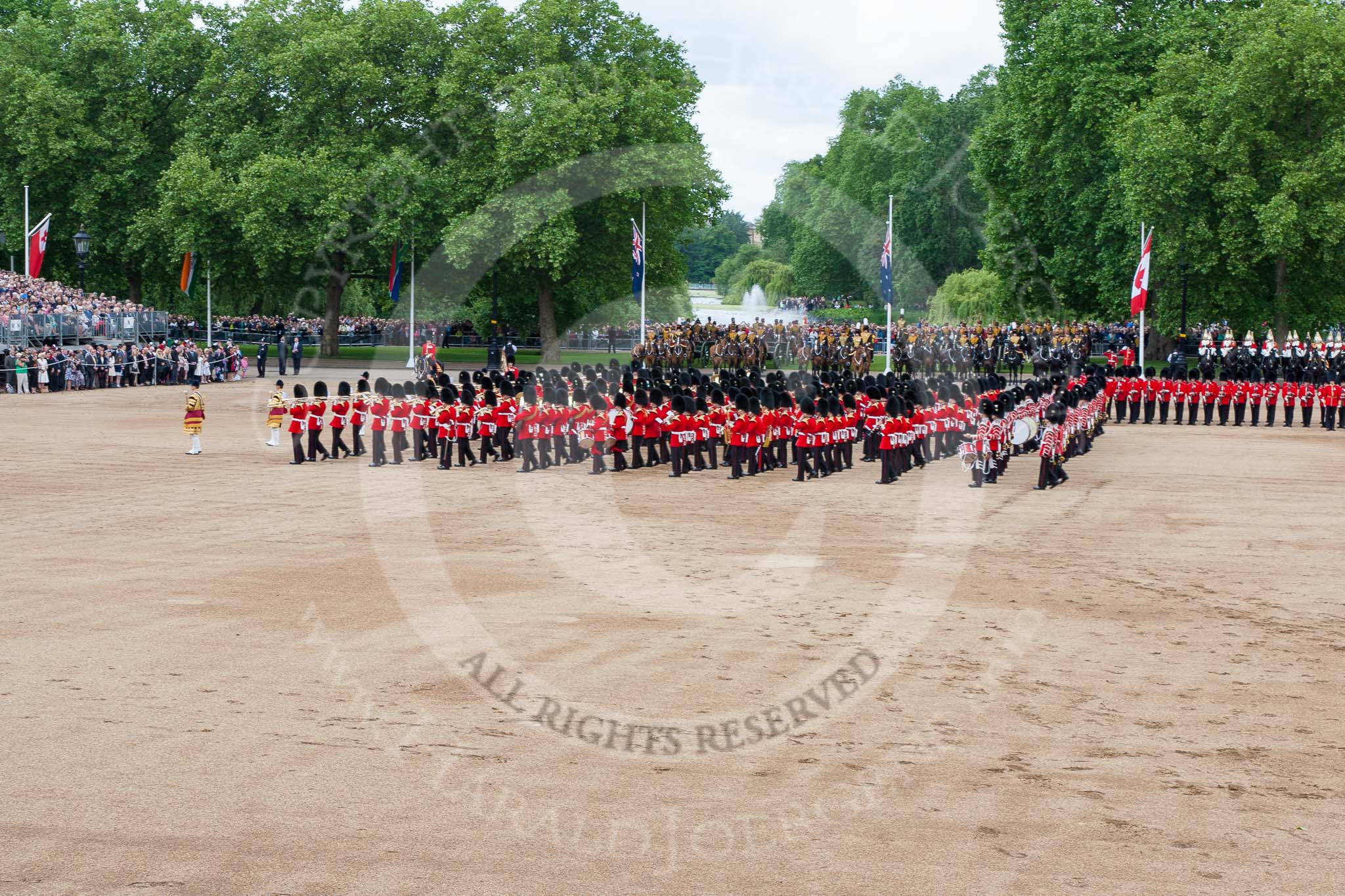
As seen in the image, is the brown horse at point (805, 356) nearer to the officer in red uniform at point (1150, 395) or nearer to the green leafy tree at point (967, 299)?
the officer in red uniform at point (1150, 395)

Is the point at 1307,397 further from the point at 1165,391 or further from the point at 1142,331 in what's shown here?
the point at 1142,331

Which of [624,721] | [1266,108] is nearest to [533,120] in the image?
[1266,108]

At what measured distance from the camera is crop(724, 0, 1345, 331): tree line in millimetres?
44812

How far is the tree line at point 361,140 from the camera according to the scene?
A: 51875 millimetres

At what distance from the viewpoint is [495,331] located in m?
60.1

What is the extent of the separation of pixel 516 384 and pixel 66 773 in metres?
19.0

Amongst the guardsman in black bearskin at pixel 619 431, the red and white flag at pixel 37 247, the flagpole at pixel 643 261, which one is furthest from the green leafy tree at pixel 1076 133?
the red and white flag at pixel 37 247

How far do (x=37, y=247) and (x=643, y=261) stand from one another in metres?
22.3

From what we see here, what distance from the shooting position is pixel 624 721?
8.95 meters

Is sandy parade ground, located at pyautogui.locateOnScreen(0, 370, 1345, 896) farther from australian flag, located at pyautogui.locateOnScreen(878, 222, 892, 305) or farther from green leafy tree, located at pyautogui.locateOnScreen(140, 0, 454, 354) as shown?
green leafy tree, located at pyautogui.locateOnScreen(140, 0, 454, 354)

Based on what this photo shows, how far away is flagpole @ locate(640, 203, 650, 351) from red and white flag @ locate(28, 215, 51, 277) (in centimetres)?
2164

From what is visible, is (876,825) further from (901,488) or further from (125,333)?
(125,333)

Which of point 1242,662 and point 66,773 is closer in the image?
point 66,773

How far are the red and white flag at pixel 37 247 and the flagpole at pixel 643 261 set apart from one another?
2164 cm
